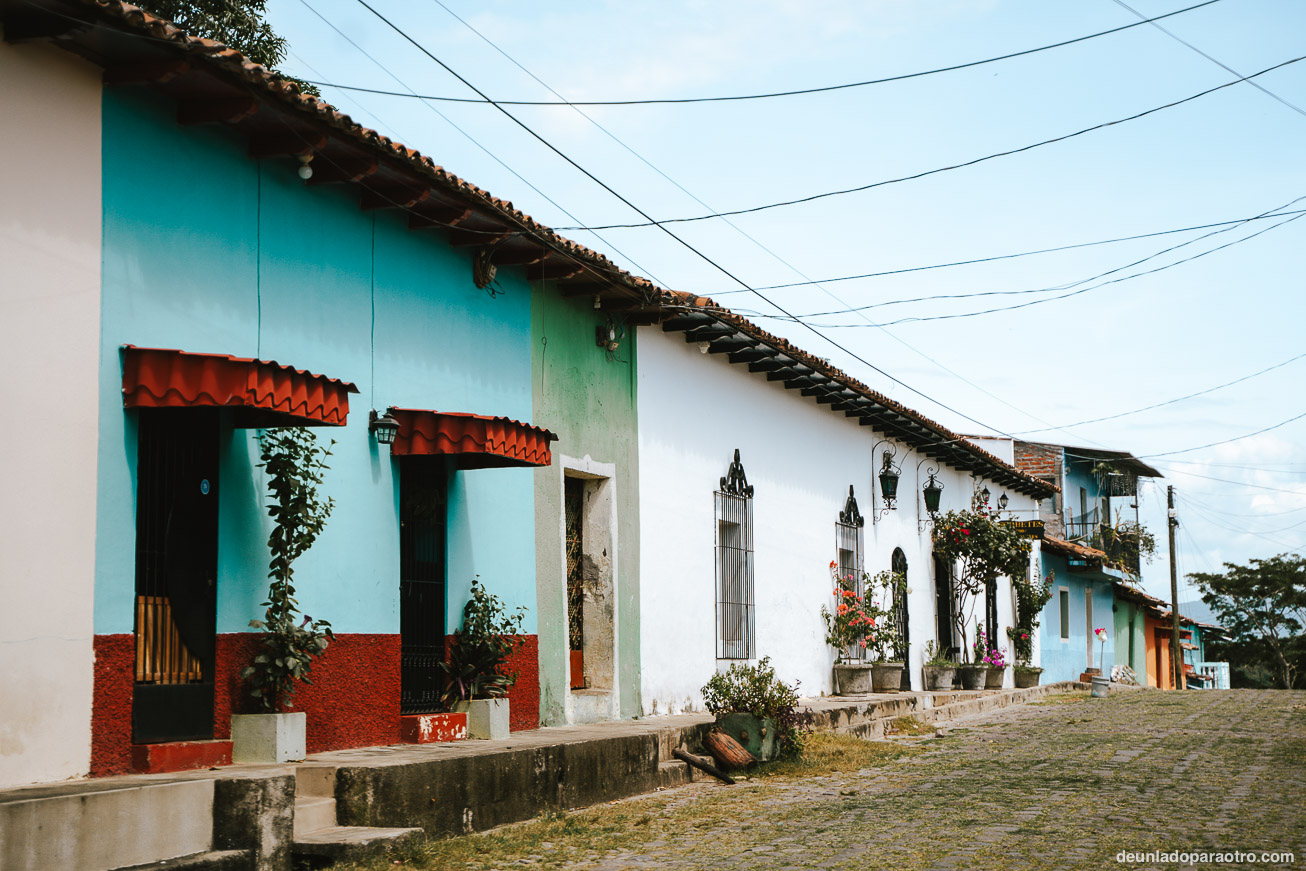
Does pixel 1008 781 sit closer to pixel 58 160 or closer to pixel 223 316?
pixel 223 316

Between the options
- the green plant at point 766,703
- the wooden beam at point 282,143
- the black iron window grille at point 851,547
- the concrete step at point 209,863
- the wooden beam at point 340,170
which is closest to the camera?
the concrete step at point 209,863

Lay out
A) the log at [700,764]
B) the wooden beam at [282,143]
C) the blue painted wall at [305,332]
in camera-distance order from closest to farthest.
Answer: the blue painted wall at [305,332] < the wooden beam at [282,143] < the log at [700,764]

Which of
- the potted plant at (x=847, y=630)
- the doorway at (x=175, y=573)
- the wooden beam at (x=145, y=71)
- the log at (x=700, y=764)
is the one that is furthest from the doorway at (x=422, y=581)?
the potted plant at (x=847, y=630)

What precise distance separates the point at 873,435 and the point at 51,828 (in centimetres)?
1578

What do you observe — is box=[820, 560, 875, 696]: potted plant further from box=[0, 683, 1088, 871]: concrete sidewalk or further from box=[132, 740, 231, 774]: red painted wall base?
box=[132, 740, 231, 774]: red painted wall base

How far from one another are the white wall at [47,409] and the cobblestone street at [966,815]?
2075 mm

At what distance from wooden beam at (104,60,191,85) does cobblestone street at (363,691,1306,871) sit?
4.50 metres

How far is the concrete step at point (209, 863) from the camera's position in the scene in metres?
5.67

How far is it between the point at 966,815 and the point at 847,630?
29.6 ft

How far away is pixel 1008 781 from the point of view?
9.84m

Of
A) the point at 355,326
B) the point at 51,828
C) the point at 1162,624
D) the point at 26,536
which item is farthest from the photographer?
the point at 1162,624

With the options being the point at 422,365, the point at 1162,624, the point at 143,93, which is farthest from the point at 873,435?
the point at 1162,624

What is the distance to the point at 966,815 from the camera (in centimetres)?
804

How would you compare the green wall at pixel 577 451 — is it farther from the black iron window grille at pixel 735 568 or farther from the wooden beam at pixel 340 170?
→ the wooden beam at pixel 340 170
